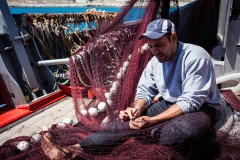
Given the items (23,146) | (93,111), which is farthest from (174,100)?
(23,146)

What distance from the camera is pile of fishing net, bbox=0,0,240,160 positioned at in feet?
6.80

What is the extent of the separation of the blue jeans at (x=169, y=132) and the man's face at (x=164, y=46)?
23.6 inches

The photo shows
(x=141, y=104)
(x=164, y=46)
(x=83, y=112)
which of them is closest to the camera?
(x=164, y=46)

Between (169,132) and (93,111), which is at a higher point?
(169,132)

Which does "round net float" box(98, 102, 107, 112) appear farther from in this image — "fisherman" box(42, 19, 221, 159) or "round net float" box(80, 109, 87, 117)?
"fisherman" box(42, 19, 221, 159)

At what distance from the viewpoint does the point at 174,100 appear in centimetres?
236

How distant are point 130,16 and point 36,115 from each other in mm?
2387

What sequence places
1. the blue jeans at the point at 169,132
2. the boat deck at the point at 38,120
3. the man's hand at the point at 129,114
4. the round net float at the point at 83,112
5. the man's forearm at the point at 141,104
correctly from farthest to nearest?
the boat deck at the point at 38,120
the round net float at the point at 83,112
the man's forearm at the point at 141,104
the man's hand at the point at 129,114
the blue jeans at the point at 169,132

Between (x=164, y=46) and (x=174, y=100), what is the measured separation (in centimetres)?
61

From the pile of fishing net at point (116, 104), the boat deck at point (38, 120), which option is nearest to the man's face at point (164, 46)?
the pile of fishing net at point (116, 104)

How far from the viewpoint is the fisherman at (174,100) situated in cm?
200

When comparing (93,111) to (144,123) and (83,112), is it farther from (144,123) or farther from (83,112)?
(144,123)

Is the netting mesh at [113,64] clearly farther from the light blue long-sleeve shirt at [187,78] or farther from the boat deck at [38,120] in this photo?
the light blue long-sleeve shirt at [187,78]

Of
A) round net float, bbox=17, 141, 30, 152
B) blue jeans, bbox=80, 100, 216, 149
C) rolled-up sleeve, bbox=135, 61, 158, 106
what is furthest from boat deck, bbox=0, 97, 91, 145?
blue jeans, bbox=80, 100, 216, 149
